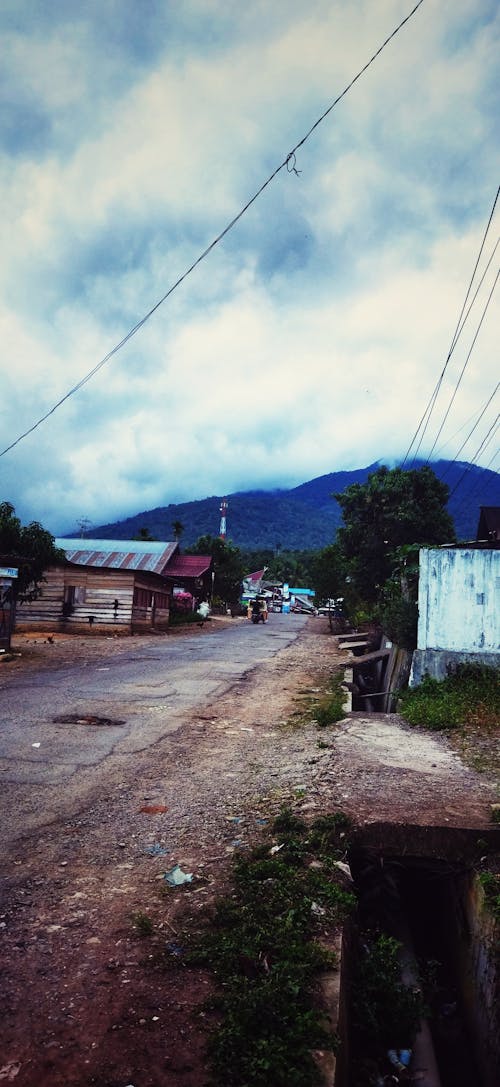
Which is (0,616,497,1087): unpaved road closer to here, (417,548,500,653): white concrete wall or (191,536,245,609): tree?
(417,548,500,653): white concrete wall

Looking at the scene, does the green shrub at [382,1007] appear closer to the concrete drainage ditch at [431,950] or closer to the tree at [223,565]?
the concrete drainage ditch at [431,950]

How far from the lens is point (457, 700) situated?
9.15m

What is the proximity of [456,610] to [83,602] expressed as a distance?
17080mm

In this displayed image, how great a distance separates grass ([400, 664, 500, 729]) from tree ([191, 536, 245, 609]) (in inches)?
1509

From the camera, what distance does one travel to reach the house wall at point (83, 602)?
23.6 metres

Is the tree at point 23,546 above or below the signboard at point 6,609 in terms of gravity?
above

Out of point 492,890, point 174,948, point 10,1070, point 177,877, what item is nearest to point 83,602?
point 177,877

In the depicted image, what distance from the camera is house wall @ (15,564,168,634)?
23.6 meters

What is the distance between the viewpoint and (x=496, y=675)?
32.1ft

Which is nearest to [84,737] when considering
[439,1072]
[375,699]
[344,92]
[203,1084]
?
[439,1072]

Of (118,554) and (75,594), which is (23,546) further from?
(118,554)

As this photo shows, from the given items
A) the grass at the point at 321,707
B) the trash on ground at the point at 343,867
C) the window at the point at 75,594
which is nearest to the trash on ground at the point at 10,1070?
the trash on ground at the point at 343,867

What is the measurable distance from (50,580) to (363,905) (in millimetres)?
21515

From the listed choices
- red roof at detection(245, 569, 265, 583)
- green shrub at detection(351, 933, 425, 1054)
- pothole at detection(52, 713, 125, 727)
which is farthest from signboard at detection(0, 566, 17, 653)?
red roof at detection(245, 569, 265, 583)
